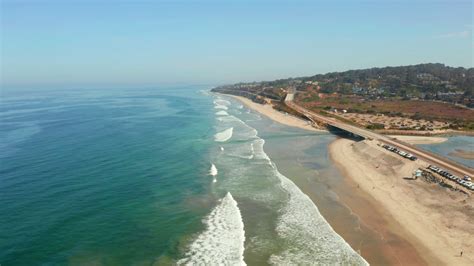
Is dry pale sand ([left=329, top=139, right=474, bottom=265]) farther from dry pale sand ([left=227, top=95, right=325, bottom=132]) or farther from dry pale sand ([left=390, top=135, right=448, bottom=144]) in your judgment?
dry pale sand ([left=227, top=95, right=325, bottom=132])

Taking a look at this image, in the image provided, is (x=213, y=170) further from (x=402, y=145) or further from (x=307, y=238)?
(x=402, y=145)

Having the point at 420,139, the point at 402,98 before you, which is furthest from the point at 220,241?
the point at 402,98

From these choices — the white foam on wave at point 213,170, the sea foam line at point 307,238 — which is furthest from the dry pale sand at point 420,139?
the sea foam line at point 307,238

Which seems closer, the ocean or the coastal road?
the ocean

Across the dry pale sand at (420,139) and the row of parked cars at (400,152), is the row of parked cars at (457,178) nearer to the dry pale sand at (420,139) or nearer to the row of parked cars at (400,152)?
the row of parked cars at (400,152)

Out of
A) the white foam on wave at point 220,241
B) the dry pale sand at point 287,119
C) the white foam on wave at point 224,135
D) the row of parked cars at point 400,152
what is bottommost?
the dry pale sand at point 287,119

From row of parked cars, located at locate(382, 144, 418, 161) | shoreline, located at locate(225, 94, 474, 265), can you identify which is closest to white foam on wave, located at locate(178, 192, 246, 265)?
shoreline, located at locate(225, 94, 474, 265)
